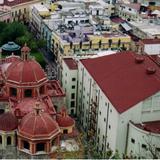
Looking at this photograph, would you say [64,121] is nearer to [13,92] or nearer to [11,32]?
[13,92]

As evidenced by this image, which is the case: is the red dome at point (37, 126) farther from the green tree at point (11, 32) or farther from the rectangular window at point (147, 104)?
the green tree at point (11, 32)

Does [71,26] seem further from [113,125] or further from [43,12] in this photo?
[113,125]

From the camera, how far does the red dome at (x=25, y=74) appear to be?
7412 centimetres

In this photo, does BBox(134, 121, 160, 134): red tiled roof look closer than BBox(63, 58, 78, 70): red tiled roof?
Yes

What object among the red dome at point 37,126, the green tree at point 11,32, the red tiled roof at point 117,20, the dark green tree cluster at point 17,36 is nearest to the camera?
the red dome at point 37,126

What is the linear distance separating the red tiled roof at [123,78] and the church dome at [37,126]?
8.91 meters

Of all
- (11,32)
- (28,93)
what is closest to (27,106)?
(28,93)

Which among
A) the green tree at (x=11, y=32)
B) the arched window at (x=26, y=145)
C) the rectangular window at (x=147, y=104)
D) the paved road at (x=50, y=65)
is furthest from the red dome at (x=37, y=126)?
the green tree at (x=11, y=32)

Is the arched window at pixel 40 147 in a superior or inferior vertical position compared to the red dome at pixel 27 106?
inferior

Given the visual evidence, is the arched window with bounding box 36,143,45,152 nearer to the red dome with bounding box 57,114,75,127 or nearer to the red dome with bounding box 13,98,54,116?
the red dome with bounding box 57,114,75,127

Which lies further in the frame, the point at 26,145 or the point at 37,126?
the point at 26,145

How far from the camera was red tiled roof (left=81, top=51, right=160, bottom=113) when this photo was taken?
217ft

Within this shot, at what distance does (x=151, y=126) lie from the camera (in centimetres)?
6538

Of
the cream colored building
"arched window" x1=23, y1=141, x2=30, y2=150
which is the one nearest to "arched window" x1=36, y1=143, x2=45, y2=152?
"arched window" x1=23, y1=141, x2=30, y2=150
